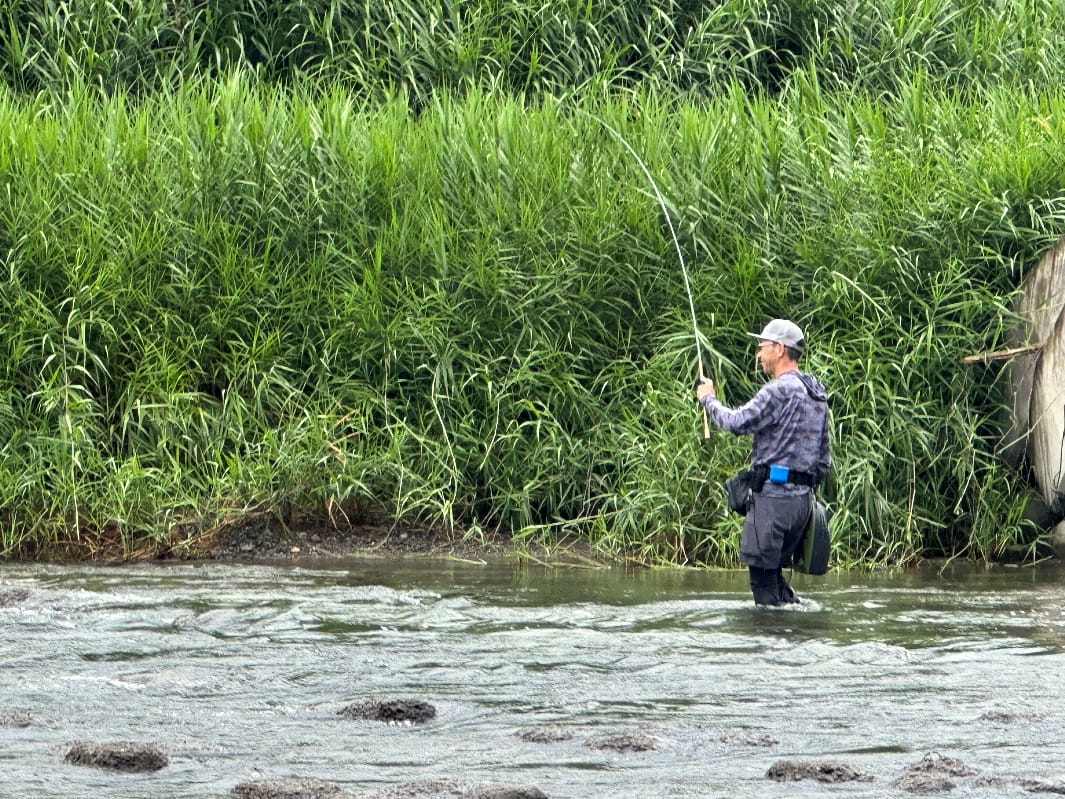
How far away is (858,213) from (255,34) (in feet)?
17.7

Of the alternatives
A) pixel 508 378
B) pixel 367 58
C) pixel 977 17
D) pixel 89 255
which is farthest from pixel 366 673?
pixel 977 17

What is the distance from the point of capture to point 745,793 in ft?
15.3

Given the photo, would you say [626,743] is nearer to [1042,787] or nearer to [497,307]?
[1042,787]

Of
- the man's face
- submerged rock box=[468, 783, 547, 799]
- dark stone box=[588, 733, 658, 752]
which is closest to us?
submerged rock box=[468, 783, 547, 799]

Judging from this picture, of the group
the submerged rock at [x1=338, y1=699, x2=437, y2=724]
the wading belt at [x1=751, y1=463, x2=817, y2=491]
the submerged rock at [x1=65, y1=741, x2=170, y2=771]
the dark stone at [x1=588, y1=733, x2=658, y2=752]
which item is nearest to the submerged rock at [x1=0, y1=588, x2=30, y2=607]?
the submerged rock at [x1=338, y1=699, x2=437, y2=724]

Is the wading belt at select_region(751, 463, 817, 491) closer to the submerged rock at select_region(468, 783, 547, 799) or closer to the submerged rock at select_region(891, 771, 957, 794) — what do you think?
the submerged rock at select_region(891, 771, 957, 794)

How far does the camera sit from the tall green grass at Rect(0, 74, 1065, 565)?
9484 millimetres

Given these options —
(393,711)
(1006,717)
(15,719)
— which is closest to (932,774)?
(1006,717)

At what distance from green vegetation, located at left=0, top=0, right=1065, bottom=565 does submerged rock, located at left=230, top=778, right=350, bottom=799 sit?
4866mm

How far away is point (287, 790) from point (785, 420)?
3633 mm

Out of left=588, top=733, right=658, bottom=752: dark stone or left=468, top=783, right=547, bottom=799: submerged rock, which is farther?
left=588, top=733, right=658, bottom=752: dark stone

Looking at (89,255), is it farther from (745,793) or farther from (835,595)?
(745,793)

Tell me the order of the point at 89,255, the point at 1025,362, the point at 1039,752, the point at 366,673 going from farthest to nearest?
the point at 89,255 → the point at 1025,362 → the point at 366,673 → the point at 1039,752

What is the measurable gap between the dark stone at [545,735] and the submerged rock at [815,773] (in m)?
0.72
